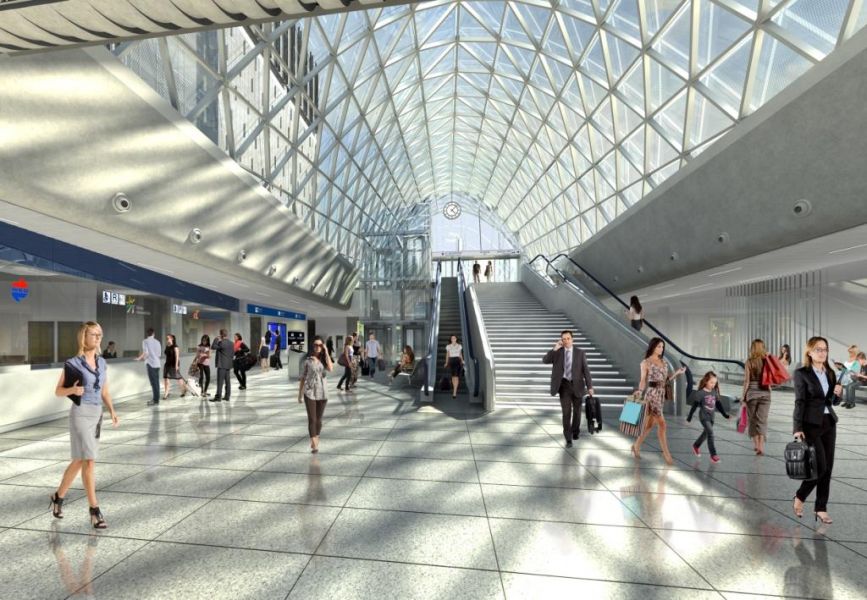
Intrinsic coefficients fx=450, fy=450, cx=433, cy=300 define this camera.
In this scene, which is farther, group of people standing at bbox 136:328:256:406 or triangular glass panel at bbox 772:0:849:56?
group of people standing at bbox 136:328:256:406

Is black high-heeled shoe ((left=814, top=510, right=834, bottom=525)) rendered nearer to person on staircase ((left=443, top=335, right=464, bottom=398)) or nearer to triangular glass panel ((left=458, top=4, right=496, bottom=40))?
person on staircase ((left=443, top=335, right=464, bottom=398))

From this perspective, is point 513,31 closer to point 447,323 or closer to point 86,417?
point 447,323

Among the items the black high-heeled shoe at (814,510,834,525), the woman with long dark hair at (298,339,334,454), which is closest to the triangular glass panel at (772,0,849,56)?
the black high-heeled shoe at (814,510,834,525)

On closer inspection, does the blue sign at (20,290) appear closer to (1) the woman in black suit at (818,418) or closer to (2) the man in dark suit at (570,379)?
(2) the man in dark suit at (570,379)

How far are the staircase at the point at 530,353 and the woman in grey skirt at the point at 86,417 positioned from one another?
874 cm

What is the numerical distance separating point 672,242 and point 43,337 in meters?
20.9

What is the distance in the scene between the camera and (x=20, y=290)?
44.4ft

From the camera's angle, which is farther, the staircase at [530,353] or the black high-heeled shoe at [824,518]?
the staircase at [530,353]

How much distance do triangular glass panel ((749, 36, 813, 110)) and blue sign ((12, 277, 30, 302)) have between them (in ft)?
67.9

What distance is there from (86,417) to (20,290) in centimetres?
1298

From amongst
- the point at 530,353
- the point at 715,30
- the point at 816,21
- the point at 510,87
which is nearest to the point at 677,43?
the point at 715,30

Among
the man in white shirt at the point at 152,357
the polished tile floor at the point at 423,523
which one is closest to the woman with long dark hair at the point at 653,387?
the polished tile floor at the point at 423,523

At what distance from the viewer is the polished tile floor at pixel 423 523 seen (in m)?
3.31

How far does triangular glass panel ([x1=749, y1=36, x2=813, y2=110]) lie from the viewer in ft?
34.1
